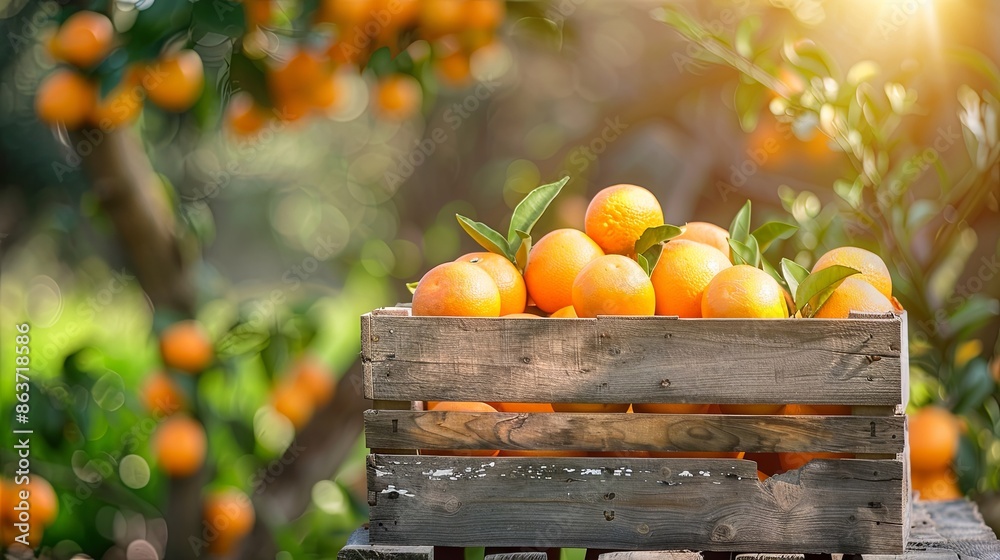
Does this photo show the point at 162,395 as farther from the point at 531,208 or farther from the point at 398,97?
the point at 531,208

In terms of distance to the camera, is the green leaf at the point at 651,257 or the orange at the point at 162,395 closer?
the green leaf at the point at 651,257

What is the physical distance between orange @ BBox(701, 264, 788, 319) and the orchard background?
27.5 inches

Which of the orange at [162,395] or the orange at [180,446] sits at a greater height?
the orange at [162,395]

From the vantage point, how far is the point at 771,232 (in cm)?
106

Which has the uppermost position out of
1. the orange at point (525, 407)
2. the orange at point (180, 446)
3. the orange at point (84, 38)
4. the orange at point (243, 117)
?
the orange at point (84, 38)

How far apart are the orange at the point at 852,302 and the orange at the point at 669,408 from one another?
15 cm

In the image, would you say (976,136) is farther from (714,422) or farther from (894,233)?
(714,422)

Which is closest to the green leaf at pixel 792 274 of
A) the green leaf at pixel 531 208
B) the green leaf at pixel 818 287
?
the green leaf at pixel 818 287

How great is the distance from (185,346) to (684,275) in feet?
3.47

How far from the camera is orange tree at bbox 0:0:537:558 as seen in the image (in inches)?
60.4

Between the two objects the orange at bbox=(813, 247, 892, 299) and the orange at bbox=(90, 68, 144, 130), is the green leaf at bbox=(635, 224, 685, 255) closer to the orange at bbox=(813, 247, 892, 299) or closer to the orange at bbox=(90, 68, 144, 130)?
the orange at bbox=(813, 247, 892, 299)

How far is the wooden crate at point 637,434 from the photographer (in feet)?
2.82

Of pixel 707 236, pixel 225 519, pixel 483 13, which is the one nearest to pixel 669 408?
pixel 707 236

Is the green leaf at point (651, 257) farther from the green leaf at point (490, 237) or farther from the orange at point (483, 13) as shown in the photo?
the orange at point (483, 13)
